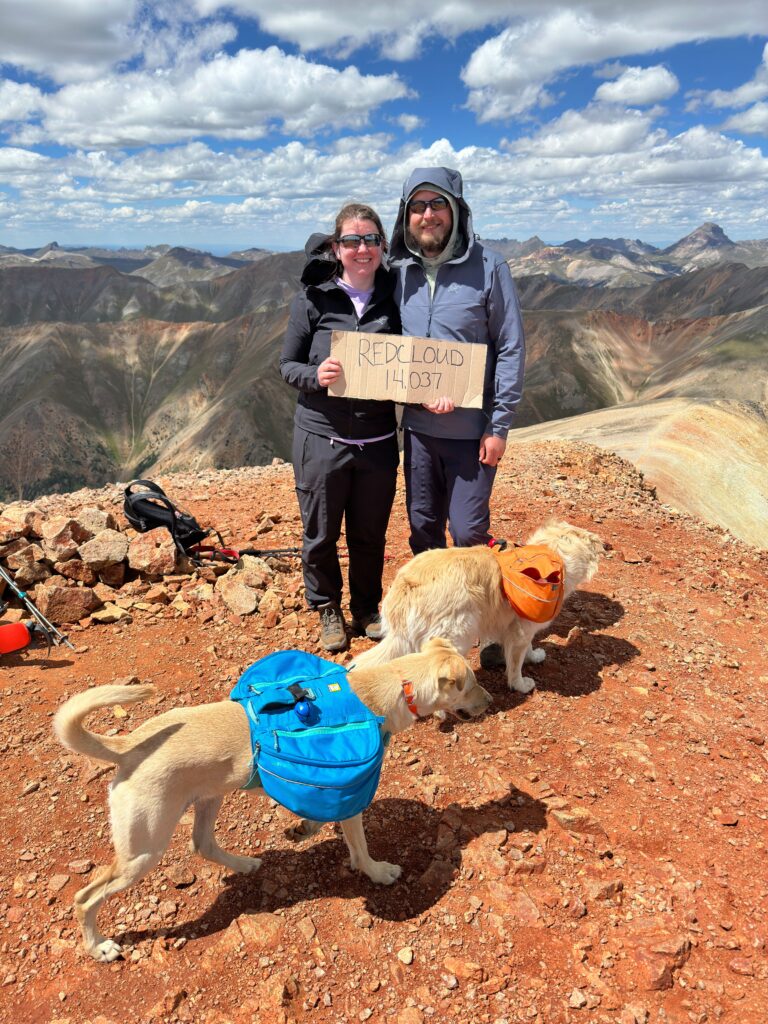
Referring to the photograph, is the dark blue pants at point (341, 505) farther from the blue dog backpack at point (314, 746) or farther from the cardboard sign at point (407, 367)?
the blue dog backpack at point (314, 746)

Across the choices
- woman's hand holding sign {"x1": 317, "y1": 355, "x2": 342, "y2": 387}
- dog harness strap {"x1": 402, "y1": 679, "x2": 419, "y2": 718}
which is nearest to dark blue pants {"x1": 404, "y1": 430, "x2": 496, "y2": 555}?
woman's hand holding sign {"x1": 317, "y1": 355, "x2": 342, "y2": 387}

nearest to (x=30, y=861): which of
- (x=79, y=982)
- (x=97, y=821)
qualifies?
(x=97, y=821)

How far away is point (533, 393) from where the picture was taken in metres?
97.0

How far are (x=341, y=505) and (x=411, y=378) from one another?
1.36 meters

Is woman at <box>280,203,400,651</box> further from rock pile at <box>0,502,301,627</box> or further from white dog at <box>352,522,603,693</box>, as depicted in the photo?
rock pile at <box>0,502,301,627</box>

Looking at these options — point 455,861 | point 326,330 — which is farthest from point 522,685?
point 326,330

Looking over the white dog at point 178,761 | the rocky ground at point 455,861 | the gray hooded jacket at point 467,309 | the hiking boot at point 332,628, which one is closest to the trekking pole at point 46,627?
the rocky ground at point 455,861

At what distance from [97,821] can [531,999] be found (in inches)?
113

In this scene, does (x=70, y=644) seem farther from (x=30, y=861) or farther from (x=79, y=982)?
(x=79, y=982)

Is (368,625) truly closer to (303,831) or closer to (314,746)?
(303,831)

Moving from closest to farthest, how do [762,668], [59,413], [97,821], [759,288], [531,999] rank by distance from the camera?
[531,999], [97,821], [762,668], [59,413], [759,288]

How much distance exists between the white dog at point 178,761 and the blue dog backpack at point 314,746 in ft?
0.43

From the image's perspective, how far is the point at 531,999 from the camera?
298 centimetres

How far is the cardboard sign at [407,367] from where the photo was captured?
4.74 metres
